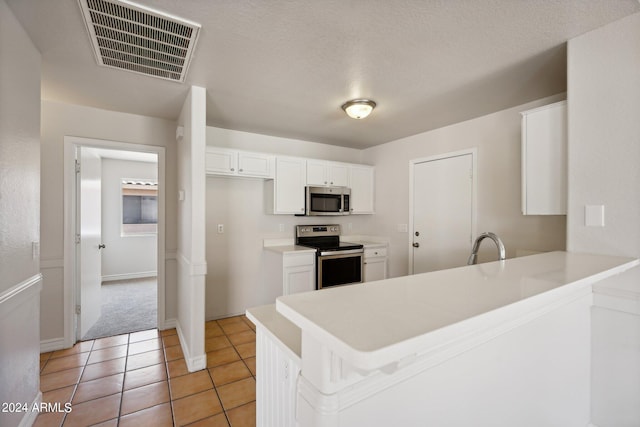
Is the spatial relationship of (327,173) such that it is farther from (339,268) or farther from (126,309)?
(126,309)

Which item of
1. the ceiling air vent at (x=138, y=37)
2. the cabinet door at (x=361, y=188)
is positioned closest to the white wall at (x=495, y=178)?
the cabinet door at (x=361, y=188)

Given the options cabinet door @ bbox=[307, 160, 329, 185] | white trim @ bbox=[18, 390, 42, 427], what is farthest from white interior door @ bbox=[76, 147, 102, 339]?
cabinet door @ bbox=[307, 160, 329, 185]

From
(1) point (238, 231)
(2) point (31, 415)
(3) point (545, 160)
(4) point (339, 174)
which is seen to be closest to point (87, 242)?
(1) point (238, 231)

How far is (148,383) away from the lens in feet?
7.17

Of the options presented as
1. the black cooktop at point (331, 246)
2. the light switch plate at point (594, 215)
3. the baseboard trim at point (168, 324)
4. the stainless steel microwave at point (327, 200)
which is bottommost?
the baseboard trim at point (168, 324)

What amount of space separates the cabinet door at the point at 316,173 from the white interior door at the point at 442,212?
1208 millimetres

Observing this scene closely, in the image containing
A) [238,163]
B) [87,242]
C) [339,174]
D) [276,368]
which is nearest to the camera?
[276,368]

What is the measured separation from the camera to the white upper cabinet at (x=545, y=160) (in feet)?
6.07

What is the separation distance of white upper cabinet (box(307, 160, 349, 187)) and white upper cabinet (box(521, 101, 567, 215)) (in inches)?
93.7

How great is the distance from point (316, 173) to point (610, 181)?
289 cm

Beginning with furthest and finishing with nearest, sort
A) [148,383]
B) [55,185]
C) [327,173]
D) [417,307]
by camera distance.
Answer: [327,173], [55,185], [148,383], [417,307]

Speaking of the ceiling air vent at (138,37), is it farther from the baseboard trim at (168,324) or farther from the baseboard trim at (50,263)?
the baseboard trim at (168,324)

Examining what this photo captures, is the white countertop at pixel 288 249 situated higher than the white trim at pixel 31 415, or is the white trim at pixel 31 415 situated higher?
the white countertop at pixel 288 249

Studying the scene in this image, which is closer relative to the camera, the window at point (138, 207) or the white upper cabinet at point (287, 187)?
the white upper cabinet at point (287, 187)
